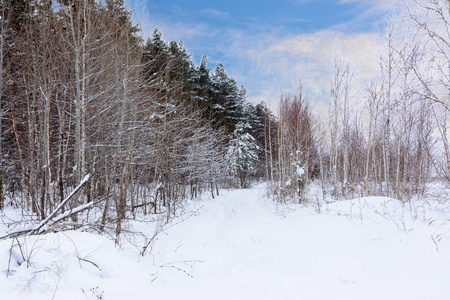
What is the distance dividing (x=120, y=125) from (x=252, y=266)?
5081mm

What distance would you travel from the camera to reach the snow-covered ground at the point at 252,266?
2.17m

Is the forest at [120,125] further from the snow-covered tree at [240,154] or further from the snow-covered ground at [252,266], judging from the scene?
the snow-covered tree at [240,154]

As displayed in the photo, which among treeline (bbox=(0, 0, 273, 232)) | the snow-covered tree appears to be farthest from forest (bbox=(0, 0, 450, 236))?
the snow-covered tree

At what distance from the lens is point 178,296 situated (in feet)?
8.52

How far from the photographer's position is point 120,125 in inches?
255

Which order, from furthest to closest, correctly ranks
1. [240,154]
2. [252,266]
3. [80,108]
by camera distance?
[240,154] < [80,108] < [252,266]

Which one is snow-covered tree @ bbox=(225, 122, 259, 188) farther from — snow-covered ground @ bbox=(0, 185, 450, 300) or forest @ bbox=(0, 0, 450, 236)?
snow-covered ground @ bbox=(0, 185, 450, 300)

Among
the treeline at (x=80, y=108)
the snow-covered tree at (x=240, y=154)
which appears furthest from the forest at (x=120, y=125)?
the snow-covered tree at (x=240, y=154)

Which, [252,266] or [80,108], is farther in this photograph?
[80,108]

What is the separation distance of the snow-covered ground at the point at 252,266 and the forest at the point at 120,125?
614mm

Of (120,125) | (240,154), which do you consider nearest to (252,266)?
(120,125)

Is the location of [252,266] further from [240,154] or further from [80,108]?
[240,154]

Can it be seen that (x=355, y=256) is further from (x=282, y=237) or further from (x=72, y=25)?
(x=72, y=25)

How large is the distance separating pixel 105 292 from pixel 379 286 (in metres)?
2.95
